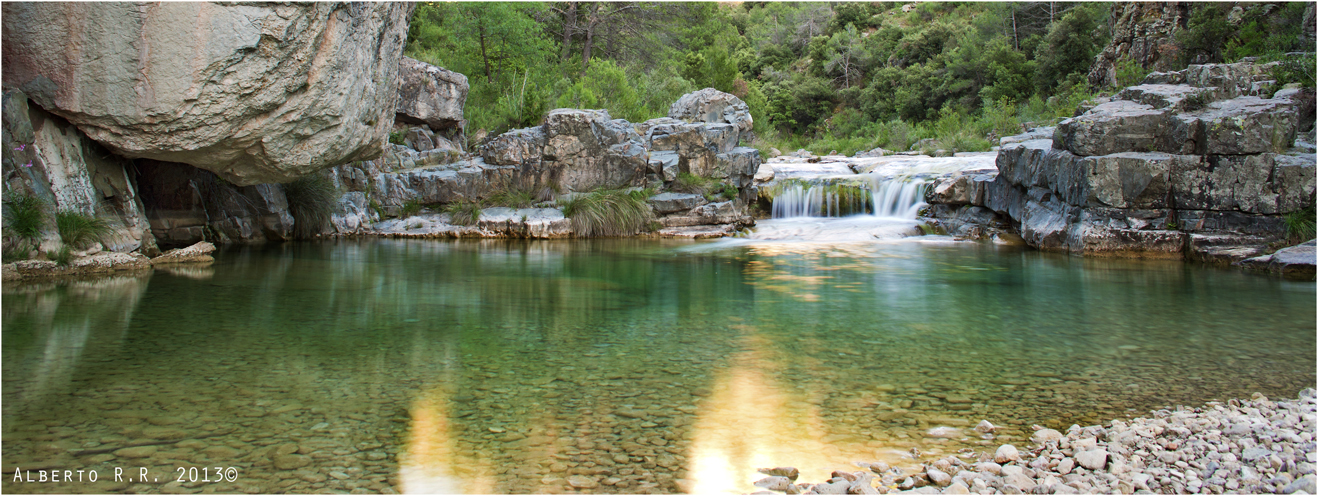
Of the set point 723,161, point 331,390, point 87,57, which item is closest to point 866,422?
point 331,390

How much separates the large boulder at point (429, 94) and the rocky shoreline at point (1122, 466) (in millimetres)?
15708

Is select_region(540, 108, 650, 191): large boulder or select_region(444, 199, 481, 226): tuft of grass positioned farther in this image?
select_region(540, 108, 650, 191): large boulder

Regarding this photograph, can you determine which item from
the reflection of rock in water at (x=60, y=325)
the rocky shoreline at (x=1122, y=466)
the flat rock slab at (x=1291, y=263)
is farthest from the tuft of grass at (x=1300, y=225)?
the reflection of rock in water at (x=60, y=325)

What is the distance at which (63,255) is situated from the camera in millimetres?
7672

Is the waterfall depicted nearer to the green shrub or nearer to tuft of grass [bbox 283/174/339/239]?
the green shrub

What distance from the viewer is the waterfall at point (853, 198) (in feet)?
54.9

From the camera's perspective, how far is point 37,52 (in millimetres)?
7152

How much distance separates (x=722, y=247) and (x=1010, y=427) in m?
9.94

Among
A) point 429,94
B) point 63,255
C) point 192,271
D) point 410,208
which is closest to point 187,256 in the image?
point 192,271

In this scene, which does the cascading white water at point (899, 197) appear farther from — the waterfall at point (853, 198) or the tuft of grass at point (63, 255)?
the tuft of grass at point (63, 255)

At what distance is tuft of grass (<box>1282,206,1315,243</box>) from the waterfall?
7.06m

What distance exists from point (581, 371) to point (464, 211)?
40.0 ft

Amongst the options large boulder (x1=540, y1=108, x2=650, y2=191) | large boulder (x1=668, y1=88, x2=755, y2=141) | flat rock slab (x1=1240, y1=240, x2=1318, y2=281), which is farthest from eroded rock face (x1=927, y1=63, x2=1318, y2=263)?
large boulder (x1=668, y1=88, x2=755, y2=141)

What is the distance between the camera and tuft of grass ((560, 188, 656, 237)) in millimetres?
15359
